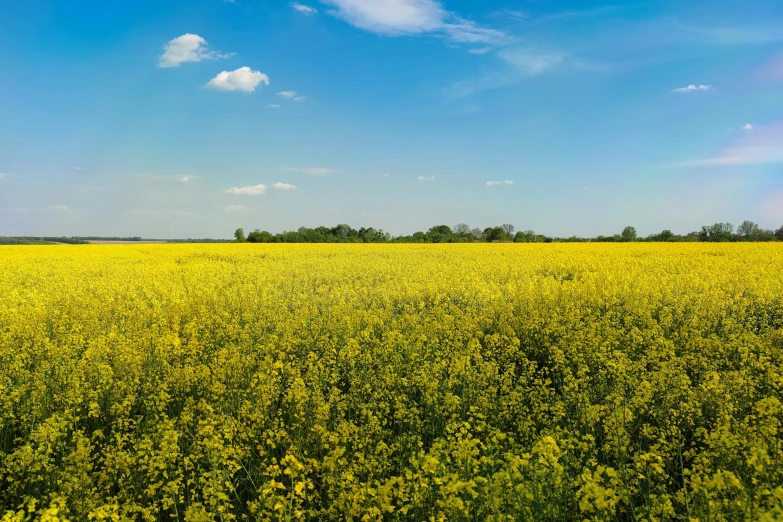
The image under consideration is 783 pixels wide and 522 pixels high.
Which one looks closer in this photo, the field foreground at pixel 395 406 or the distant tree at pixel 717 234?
the field foreground at pixel 395 406

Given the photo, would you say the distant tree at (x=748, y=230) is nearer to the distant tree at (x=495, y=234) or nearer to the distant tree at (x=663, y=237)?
the distant tree at (x=663, y=237)

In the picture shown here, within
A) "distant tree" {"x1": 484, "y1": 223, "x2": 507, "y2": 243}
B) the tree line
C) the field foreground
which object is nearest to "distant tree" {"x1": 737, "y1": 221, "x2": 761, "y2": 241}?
the tree line

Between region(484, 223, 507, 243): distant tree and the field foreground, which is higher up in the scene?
region(484, 223, 507, 243): distant tree

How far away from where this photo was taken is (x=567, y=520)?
373cm

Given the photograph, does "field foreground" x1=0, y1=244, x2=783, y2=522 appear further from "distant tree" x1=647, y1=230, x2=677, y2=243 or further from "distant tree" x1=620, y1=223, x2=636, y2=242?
"distant tree" x1=620, y1=223, x2=636, y2=242

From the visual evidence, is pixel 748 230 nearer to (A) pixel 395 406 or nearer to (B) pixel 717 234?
(B) pixel 717 234

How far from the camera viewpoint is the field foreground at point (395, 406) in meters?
3.64

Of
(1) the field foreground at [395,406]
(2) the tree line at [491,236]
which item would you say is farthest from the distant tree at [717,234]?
(1) the field foreground at [395,406]

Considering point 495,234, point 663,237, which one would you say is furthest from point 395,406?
point 495,234

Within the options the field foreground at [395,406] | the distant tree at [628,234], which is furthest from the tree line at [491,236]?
the field foreground at [395,406]

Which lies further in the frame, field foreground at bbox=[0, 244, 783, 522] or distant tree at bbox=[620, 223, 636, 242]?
distant tree at bbox=[620, 223, 636, 242]

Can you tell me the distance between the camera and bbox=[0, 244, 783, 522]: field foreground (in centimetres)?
364

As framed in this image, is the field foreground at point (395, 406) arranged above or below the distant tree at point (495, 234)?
below

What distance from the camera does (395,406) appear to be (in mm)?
5414
